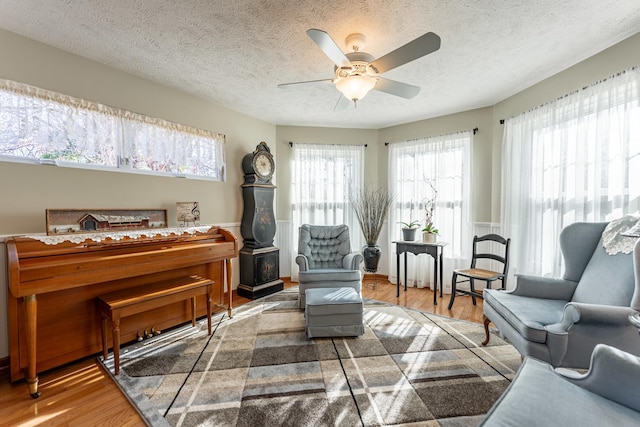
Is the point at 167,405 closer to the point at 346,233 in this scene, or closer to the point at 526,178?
the point at 346,233

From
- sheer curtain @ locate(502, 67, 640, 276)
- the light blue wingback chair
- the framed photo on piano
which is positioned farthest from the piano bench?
sheer curtain @ locate(502, 67, 640, 276)

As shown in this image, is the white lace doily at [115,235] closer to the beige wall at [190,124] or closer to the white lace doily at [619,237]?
the beige wall at [190,124]

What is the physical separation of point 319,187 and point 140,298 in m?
2.93

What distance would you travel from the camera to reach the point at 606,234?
6.65ft

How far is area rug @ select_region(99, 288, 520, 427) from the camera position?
5.19 ft

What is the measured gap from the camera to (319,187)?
447 centimetres

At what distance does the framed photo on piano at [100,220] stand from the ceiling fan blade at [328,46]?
7.57ft

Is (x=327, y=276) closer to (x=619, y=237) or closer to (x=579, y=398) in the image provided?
(x=579, y=398)

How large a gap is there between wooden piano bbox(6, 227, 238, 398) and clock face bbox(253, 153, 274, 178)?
4.66 feet

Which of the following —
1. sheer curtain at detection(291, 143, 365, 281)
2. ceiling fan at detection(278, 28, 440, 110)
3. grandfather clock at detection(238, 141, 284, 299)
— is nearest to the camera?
ceiling fan at detection(278, 28, 440, 110)

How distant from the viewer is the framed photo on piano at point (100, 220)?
2.20 metres

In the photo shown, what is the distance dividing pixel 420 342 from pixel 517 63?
8.92 feet

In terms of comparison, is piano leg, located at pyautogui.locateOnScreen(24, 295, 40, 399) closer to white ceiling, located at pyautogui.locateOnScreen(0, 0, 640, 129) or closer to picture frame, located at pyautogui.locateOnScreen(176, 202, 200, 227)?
picture frame, located at pyautogui.locateOnScreen(176, 202, 200, 227)

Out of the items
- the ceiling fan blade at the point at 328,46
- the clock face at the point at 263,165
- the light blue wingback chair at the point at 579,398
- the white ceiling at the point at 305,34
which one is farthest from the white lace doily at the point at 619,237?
the clock face at the point at 263,165
